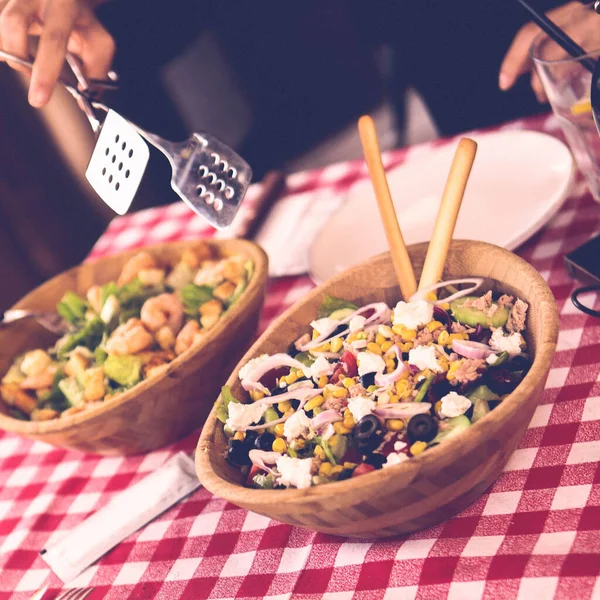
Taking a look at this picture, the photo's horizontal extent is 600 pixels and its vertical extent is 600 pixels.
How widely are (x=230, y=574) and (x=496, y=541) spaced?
421mm

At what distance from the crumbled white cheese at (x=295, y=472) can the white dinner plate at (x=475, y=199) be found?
67cm

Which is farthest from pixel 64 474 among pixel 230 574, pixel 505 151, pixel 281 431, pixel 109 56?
pixel 505 151

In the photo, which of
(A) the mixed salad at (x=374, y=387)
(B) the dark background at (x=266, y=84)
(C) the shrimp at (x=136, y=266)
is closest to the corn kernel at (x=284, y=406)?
(A) the mixed salad at (x=374, y=387)

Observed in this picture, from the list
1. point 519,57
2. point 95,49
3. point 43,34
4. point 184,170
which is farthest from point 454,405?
point 95,49

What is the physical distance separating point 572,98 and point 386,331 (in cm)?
67

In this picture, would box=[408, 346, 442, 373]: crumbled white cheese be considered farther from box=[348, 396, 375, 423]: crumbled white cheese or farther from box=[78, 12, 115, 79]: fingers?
box=[78, 12, 115, 79]: fingers

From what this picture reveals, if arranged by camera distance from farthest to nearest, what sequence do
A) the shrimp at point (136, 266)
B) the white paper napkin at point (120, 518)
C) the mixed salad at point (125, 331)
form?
1. the shrimp at point (136, 266)
2. the mixed salad at point (125, 331)
3. the white paper napkin at point (120, 518)

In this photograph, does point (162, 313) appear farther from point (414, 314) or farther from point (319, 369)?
point (414, 314)

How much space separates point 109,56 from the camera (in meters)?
1.70

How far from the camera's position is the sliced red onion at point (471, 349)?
3.28ft

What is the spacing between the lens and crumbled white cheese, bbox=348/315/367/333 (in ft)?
3.77

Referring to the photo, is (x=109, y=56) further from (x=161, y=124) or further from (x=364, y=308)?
Result: (x=161, y=124)

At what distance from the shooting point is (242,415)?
106cm

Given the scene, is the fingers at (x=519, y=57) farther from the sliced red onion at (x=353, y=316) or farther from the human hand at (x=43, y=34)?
the human hand at (x=43, y=34)
